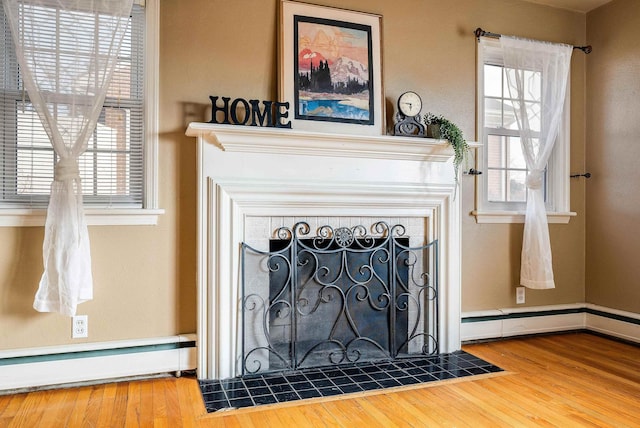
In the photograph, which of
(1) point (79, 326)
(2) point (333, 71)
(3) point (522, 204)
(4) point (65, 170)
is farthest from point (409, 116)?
(1) point (79, 326)

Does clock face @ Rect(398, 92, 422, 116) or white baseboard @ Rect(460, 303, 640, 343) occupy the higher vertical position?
clock face @ Rect(398, 92, 422, 116)

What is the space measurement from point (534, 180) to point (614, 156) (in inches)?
27.3

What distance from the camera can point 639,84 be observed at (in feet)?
11.3

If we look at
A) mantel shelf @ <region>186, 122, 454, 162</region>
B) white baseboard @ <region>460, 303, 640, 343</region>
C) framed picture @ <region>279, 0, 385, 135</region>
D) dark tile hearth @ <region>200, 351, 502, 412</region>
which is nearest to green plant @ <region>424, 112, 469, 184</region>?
mantel shelf @ <region>186, 122, 454, 162</region>

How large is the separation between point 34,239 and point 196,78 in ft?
4.04

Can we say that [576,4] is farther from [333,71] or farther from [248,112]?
[248,112]

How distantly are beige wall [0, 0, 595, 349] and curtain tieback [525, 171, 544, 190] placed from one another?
12.5 inches

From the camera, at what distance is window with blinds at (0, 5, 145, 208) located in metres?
2.52

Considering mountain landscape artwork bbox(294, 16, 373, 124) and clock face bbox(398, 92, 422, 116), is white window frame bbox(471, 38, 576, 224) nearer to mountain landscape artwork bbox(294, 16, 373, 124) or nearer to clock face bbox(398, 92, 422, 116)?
clock face bbox(398, 92, 422, 116)

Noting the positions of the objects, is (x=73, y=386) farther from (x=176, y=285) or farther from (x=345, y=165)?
(x=345, y=165)

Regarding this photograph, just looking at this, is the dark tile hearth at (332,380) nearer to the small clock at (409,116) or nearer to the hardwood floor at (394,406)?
the hardwood floor at (394,406)

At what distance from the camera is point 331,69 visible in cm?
301

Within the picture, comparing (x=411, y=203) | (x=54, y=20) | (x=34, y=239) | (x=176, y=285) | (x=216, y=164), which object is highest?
(x=54, y=20)

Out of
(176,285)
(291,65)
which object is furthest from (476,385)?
(291,65)
